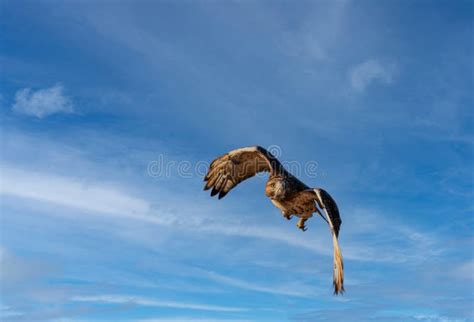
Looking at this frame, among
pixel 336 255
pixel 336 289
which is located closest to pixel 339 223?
pixel 336 255

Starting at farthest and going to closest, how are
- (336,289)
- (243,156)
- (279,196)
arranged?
(243,156) → (279,196) → (336,289)

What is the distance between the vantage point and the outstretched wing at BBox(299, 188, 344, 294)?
517 inches

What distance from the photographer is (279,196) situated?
15070mm

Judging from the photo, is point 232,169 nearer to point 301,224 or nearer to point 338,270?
point 301,224

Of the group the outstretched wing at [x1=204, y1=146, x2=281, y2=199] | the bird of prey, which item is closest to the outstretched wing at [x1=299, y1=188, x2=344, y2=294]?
the bird of prey

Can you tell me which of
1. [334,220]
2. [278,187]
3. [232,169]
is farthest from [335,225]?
[232,169]

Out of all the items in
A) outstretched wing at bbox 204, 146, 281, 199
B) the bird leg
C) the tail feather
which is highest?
outstretched wing at bbox 204, 146, 281, 199

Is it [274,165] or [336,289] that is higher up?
[274,165]

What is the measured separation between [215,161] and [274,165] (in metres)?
2.29

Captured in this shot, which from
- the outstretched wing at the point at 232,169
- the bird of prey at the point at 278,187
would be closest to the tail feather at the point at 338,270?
the bird of prey at the point at 278,187

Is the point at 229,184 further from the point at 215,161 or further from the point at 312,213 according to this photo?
the point at 312,213

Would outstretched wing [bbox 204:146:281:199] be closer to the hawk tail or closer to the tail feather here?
the hawk tail

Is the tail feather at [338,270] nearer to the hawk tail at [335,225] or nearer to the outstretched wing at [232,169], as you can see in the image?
the hawk tail at [335,225]

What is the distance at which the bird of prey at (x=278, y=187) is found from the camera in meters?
13.7
